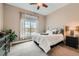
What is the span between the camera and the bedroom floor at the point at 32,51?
5.94 ft

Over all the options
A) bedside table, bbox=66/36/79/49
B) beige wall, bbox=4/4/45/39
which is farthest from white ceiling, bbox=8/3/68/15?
bedside table, bbox=66/36/79/49

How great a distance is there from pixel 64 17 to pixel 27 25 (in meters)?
0.84

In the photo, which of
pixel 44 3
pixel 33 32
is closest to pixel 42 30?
pixel 33 32

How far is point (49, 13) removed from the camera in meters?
2.04

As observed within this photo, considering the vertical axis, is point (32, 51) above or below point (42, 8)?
below

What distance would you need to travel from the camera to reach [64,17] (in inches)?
80.6

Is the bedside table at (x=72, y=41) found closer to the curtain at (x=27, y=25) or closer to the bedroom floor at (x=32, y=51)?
the bedroom floor at (x=32, y=51)

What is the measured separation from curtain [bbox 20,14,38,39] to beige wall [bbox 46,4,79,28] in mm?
303

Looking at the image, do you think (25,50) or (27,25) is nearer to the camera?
(25,50)

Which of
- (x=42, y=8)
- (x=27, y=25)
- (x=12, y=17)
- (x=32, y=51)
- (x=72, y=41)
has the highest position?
(x=42, y=8)

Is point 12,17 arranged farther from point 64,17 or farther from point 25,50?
point 64,17

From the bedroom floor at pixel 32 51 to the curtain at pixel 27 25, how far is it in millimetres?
189

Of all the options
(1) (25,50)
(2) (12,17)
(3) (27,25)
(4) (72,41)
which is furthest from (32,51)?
(4) (72,41)

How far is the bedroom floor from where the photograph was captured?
1.81 meters
